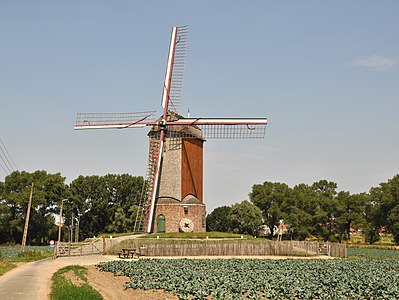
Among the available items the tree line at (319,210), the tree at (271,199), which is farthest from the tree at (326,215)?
the tree at (271,199)

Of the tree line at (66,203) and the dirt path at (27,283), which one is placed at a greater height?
the tree line at (66,203)

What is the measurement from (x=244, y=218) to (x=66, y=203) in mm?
30232

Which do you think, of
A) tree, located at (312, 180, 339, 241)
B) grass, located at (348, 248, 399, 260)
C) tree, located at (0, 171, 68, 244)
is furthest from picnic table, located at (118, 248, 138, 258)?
tree, located at (312, 180, 339, 241)

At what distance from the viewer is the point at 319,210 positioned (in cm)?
8956

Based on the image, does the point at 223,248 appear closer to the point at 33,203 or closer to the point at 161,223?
the point at 161,223

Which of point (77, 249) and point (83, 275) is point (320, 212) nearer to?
point (77, 249)

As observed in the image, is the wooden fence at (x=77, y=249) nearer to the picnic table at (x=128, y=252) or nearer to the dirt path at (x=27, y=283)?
the picnic table at (x=128, y=252)

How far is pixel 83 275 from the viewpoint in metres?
27.6

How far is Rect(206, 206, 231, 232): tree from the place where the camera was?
8625 cm

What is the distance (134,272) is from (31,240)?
57652mm

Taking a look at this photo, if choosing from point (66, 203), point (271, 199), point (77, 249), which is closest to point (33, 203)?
point (66, 203)

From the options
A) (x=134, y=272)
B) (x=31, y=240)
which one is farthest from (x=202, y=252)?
(x=31, y=240)

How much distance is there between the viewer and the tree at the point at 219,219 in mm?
→ 86250

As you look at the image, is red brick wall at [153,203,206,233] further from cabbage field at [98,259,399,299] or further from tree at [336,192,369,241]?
tree at [336,192,369,241]
